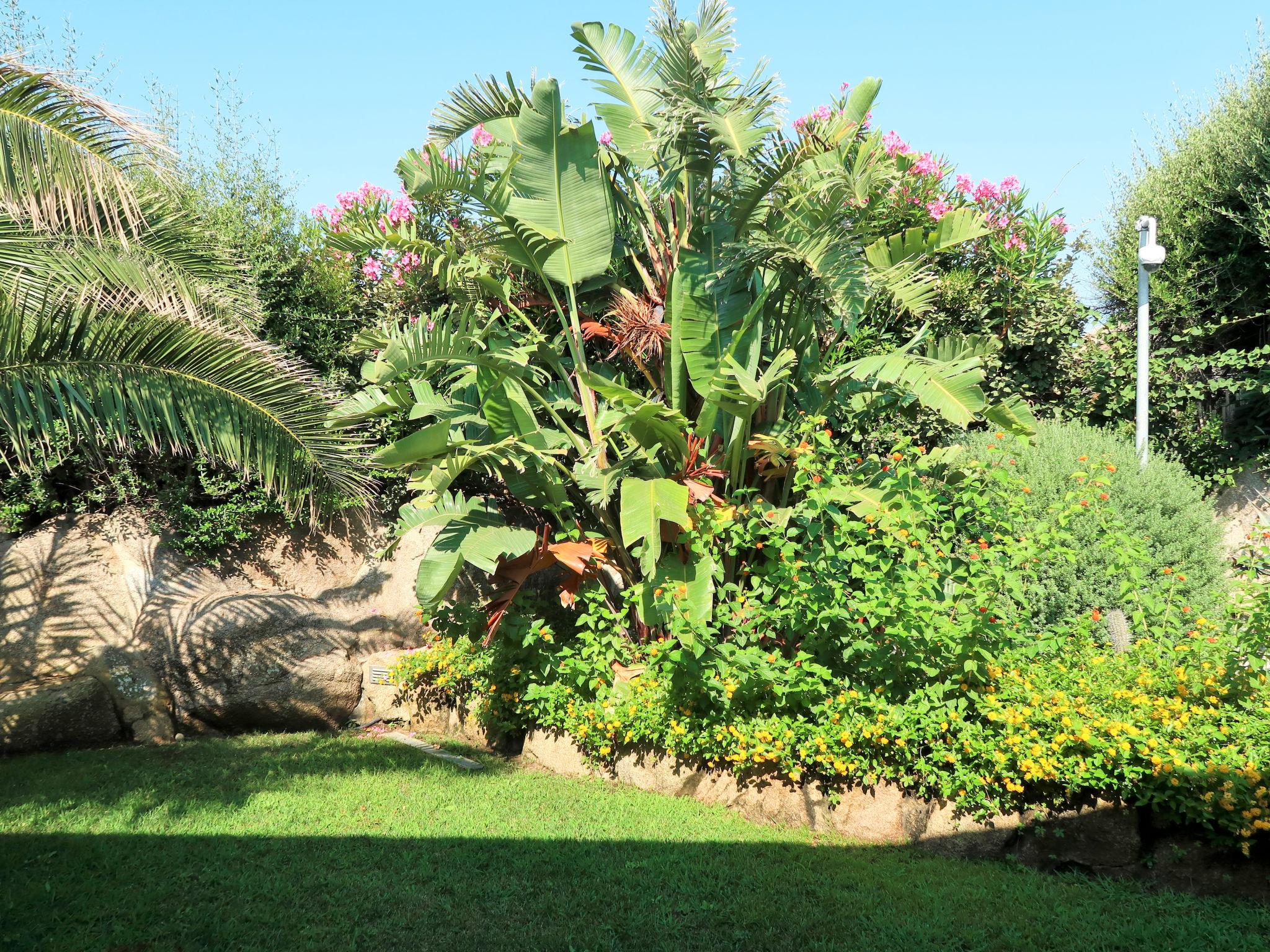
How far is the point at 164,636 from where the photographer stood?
8281mm

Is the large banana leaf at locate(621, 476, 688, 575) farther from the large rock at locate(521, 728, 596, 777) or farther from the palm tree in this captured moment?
the palm tree

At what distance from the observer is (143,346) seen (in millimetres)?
5344

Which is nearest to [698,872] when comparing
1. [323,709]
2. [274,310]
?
[323,709]

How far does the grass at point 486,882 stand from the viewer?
411 cm

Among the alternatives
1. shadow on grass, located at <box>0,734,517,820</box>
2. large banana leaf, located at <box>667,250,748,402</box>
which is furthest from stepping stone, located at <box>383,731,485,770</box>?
large banana leaf, located at <box>667,250,748,402</box>

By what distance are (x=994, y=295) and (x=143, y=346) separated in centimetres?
786

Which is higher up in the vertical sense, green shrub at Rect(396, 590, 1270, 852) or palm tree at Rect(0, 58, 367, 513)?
palm tree at Rect(0, 58, 367, 513)

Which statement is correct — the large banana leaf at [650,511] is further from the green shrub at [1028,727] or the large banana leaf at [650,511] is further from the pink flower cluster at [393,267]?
the pink flower cluster at [393,267]

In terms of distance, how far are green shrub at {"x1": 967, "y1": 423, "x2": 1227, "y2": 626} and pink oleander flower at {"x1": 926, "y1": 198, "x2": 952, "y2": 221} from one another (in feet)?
7.93

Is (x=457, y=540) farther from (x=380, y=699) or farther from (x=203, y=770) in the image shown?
(x=380, y=699)

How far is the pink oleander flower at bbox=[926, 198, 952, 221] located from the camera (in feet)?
29.8

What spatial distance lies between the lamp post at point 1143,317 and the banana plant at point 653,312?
74.3 inches

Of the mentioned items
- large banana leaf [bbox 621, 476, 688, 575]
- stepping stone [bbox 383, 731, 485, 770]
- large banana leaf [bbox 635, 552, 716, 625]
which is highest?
large banana leaf [bbox 621, 476, 688, 575]

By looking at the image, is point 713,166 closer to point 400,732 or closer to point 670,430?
point 670,430
